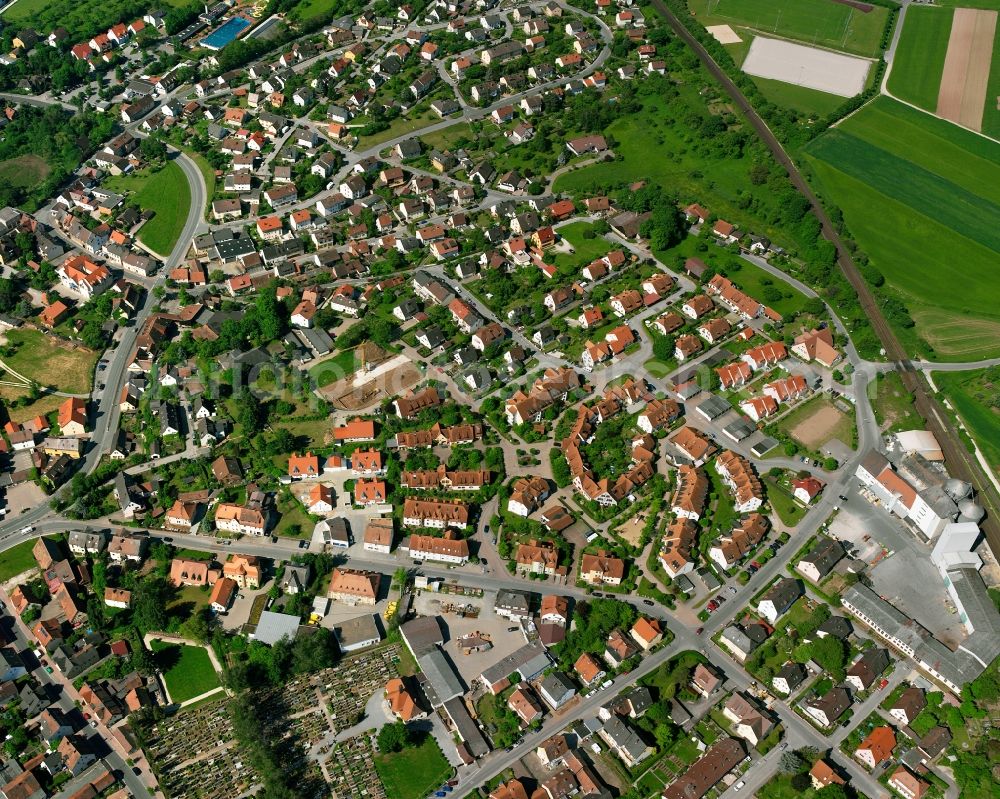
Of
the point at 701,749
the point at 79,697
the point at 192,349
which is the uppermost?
the point at 192,349

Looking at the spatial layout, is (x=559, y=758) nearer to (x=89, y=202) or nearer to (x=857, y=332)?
(x=857, y=332)

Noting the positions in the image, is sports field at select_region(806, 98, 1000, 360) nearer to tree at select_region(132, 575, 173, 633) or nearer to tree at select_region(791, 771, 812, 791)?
tree at select_region(791, 771, 812, 791)

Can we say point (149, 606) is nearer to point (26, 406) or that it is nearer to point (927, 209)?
point (26, 406)

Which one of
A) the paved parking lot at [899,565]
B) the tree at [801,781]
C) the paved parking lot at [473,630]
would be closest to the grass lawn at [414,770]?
the paved parking lot at [473,630]

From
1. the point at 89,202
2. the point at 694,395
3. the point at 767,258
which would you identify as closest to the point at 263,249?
the point at 89,202

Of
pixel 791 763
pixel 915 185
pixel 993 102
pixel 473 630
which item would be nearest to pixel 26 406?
pixel 473 630
